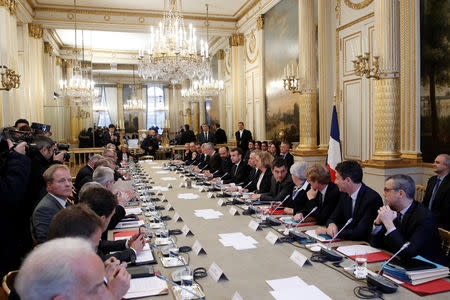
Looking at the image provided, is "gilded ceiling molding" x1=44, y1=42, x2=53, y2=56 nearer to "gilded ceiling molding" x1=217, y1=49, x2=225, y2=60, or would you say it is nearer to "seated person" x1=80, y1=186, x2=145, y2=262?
"gilded ceiling molding" x1=217, y1=49, x2=225, y2=60

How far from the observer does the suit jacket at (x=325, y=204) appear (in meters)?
3.61

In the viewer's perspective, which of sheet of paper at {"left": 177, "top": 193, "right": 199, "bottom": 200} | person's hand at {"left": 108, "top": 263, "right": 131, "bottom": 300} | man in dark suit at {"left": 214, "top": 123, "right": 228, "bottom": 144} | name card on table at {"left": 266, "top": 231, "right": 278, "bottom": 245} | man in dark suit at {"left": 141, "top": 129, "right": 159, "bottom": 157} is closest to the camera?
person's hand at {"left": 108, "top": 263, "right": 131, "bottom": 300}

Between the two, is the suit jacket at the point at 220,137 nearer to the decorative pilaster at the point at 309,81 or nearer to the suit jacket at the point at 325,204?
the decorative pilaster at the point at 309,81

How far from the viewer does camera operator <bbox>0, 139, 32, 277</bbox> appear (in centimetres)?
302

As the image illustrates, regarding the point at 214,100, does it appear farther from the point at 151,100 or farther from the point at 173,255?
the point at 173,255

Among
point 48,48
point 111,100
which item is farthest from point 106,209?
point 111,100

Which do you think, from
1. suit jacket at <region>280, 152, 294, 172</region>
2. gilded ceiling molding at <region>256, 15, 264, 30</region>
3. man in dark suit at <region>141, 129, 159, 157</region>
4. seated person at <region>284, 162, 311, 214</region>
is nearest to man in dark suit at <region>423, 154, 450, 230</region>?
seated person at <region>284, 162, 311, 214</region>

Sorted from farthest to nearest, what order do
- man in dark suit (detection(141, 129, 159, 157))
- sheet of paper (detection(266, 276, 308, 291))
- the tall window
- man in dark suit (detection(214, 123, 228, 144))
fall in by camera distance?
the tall window
man in dark suit (detection(214, 123, 228, 144))
man in dark suit (detection(141, 129, 159, 157))
sheet of paper (detection(266, 276, 308, 291))

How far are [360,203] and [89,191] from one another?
88.4 inches

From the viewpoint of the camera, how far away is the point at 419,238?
2.54m

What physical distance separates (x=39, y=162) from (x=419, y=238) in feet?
12.2

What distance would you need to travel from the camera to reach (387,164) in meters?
5.59

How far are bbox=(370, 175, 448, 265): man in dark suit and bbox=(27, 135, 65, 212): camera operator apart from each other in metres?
3.02

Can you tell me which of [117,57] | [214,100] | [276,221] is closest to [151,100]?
[117,57]
